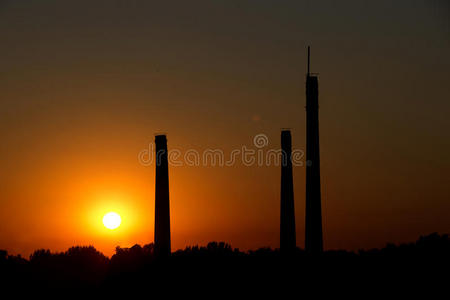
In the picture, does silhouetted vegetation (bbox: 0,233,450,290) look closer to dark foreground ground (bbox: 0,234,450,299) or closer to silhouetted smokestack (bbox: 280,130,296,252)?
dark foreground ground (bbox: 0,234,450,299)

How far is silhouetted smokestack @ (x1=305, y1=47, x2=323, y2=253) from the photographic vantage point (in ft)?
164

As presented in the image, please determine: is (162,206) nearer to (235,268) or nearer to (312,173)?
(235,268)

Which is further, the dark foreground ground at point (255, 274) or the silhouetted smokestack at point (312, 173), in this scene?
the silhouetted smokestack at point (312, 173)

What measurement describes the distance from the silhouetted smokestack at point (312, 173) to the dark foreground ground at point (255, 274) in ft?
2.97

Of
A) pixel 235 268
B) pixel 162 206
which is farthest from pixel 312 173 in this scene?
pixel 162 206

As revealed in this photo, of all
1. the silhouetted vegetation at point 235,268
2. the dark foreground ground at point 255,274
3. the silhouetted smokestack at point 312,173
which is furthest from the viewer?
the silhouetted smokestack at point 312,173

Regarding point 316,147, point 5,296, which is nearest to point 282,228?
point 316,147

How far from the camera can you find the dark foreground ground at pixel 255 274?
4272cm

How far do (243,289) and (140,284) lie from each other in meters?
6.01

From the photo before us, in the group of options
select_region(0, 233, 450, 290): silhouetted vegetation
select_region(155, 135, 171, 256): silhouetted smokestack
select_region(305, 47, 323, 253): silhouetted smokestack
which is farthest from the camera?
select_region(155, 135, 171, 256): silhouetted smokestack

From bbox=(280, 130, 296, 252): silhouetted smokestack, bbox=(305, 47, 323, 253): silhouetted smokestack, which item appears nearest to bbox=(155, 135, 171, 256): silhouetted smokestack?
bbox=(280, 130, 296, 252): silhouetted smokestack

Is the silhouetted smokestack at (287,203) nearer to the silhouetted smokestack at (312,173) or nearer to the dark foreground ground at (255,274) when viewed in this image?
the dark foreground ground at (255,274)

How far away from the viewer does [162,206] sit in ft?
176

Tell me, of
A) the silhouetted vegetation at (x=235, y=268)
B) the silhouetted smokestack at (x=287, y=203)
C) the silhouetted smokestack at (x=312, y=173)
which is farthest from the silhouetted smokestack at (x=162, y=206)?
the silhouetted smokestack at (x=312, y=173)
